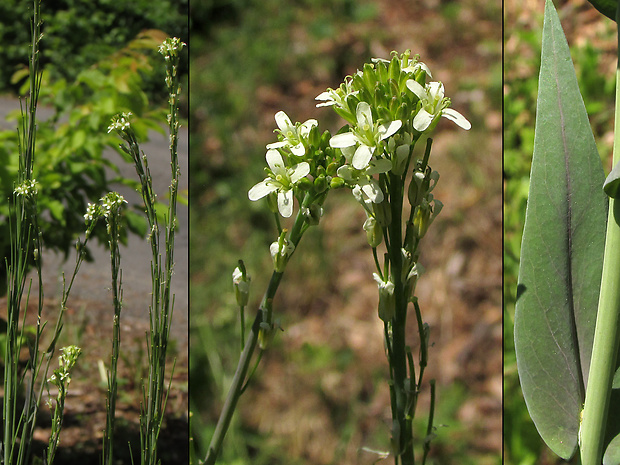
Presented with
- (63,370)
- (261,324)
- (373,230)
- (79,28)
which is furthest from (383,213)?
(79,28)

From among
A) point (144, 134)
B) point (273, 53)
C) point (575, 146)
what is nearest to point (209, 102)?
point (273, 53)

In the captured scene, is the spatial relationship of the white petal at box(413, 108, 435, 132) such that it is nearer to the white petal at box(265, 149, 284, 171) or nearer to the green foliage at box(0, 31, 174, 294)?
the white petal at box(265, 149, 284, 171)

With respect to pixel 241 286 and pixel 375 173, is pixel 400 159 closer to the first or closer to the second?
pixel 375 173

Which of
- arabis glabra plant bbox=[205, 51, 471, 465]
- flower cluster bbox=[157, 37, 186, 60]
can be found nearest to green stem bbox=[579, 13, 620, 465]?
arabis glabra plant bbox=[205, 51, 471, 465]

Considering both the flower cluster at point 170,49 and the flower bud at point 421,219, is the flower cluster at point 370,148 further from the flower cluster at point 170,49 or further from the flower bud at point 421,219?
the flower cluster at point 170,49

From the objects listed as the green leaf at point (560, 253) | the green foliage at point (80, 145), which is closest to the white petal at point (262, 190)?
the green leaf at point (560, 253)

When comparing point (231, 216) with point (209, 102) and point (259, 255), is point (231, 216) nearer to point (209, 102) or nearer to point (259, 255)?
point (259, 255)
